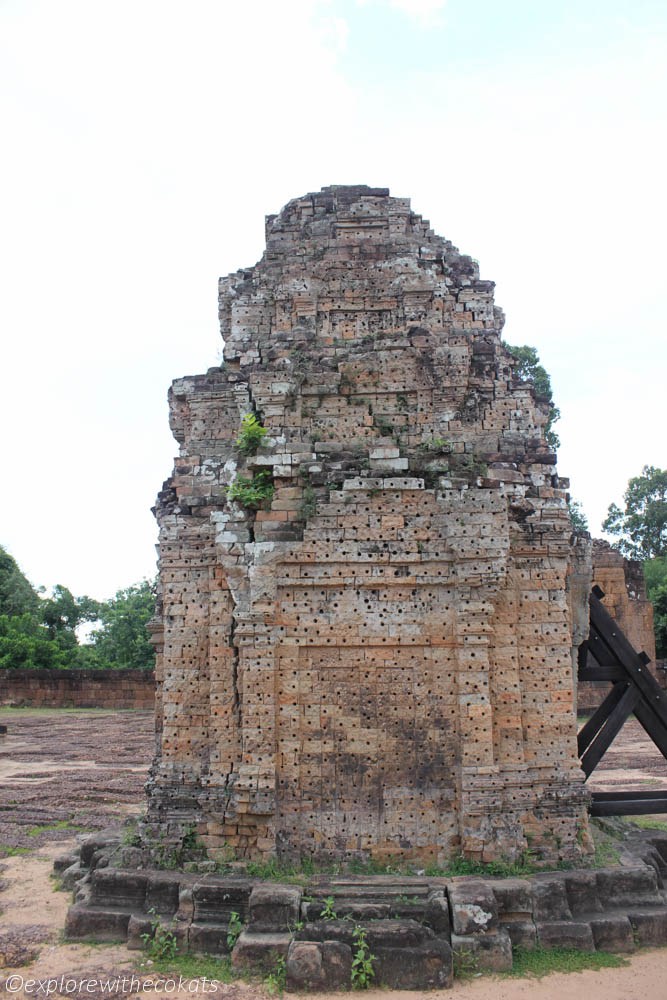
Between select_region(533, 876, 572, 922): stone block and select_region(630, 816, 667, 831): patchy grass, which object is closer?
select_region(533, 876, 572, 922): stone block

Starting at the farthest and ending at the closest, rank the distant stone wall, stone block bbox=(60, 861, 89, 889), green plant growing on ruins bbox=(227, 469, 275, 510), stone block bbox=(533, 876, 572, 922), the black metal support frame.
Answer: the distant stone wall → the black metal support frame → stone block bbox=(60, 861, 89, 889) → green plant growing on ruins bbox=(227, 469, 275, 510) → stone block bbox=(533, 876, 572, 922)

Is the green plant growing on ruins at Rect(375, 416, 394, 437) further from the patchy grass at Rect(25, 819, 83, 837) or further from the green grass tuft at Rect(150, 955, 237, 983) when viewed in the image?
the patchy grass at Rect(25, 819, 83, 837)

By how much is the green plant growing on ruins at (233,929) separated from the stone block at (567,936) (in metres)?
2.74

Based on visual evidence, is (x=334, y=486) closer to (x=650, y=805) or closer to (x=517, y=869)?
(x=517, y=869)

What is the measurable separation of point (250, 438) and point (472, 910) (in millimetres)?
5354

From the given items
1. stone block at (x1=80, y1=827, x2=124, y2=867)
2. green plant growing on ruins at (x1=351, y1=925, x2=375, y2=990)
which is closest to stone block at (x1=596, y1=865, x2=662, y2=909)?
green plant growing on ruins at (x1=351, y1=925, x2=375, y2=990)

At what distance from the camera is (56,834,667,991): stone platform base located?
6441mm

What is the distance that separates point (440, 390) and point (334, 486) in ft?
5.87

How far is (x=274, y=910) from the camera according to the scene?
6.87m

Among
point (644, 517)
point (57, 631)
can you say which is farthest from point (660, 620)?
point (57, 631)

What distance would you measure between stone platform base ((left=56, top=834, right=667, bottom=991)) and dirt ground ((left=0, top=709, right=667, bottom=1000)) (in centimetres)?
21

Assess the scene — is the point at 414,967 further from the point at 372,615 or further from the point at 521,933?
the point at 372,615

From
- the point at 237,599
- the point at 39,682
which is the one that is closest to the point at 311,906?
the point at 237,599

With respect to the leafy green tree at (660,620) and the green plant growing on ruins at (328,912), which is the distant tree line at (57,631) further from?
the green plant growing on ruins at (328,912)
